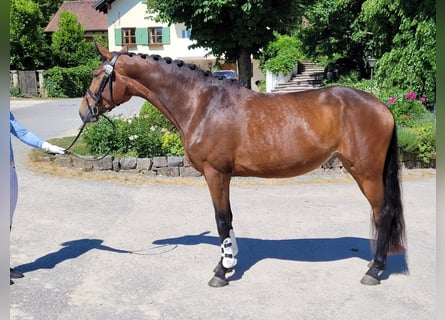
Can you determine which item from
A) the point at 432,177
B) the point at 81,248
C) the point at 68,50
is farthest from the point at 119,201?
the point at 68,50

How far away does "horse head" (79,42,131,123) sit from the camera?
4832mm

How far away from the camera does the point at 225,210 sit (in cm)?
483

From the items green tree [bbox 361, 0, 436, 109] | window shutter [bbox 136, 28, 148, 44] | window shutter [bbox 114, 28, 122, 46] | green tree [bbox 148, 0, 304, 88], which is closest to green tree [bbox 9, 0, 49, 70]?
window shutter [bbox 114, 28, 122, 46]

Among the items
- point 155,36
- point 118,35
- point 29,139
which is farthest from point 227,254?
point 155,36

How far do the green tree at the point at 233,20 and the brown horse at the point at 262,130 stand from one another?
25.7 feet

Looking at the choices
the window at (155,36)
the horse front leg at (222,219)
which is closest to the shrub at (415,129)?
the horse front leg at (222,219)

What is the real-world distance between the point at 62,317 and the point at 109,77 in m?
2.21

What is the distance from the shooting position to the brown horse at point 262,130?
4.64 m

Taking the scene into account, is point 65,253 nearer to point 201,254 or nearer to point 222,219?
point 201,254

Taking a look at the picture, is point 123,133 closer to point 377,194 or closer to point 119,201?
point 119,201

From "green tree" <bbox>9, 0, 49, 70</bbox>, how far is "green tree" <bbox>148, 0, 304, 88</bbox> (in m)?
21.0

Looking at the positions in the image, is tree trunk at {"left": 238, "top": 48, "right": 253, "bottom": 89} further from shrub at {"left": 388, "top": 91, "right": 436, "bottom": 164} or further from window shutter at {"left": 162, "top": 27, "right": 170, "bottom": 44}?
window shutter at {"left": 162, "top": 27, "right": 170, "bottom": 44}

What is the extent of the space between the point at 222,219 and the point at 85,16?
5100 centimetres

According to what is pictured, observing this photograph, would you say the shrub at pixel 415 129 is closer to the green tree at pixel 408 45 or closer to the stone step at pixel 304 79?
the green tree at pixel 408 45
